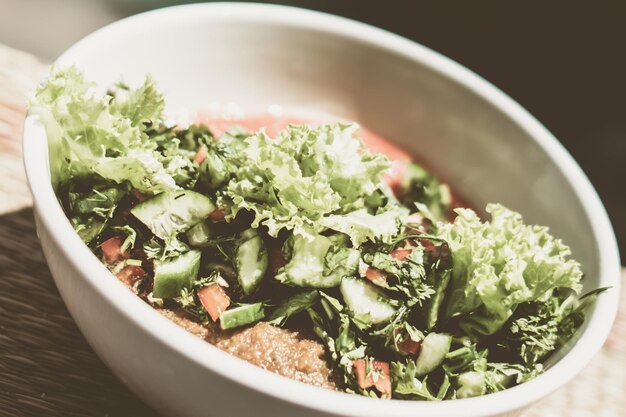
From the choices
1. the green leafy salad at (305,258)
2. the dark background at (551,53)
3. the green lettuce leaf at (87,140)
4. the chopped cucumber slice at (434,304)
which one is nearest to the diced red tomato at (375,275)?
the green leafy salad at (305,258)

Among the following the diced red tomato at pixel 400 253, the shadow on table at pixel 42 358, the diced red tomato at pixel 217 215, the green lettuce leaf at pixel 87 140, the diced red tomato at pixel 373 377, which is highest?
the green lettuce leaf at pixel 87 140

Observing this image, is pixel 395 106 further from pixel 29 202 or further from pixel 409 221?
pixel 29 202

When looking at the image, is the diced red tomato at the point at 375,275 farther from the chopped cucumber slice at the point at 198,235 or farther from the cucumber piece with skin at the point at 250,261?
the chopped cucumber slice at the point at 198,235

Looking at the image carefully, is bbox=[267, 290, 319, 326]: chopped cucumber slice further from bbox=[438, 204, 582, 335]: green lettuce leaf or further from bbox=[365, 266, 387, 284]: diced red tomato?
bbox=[438, 204, 582, 335]: green lettuce leaf

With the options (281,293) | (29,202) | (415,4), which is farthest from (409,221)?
(415,4)

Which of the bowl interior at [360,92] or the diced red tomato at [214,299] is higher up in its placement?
the bowl interior at [360,92]

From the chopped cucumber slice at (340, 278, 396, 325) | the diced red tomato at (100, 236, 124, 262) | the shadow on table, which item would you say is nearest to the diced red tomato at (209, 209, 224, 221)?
the diced red tomato at (100, 236, 124, 262)

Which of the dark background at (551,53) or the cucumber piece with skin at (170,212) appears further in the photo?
the dark background at (551,53)
